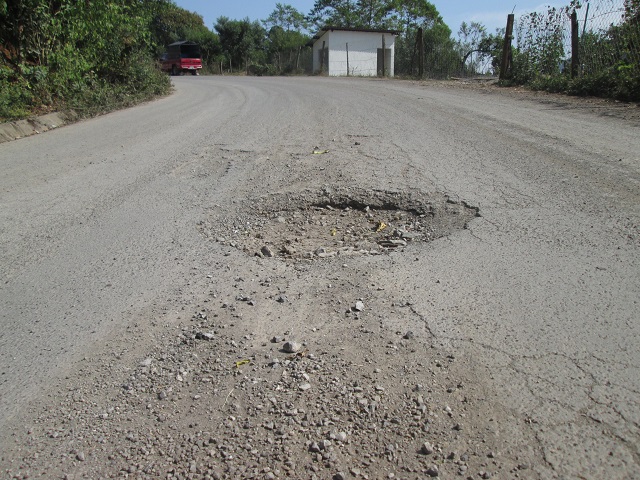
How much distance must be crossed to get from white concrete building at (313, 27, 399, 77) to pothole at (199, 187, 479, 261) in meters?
30.8

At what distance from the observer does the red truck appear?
36625 millimetres

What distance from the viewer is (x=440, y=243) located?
4.03 meters

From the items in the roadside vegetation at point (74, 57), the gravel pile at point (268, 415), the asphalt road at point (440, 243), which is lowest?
the gravel pile at point (268, 415)

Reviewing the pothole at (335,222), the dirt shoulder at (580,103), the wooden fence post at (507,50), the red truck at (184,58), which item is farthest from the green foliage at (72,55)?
the red truck at (184,58)

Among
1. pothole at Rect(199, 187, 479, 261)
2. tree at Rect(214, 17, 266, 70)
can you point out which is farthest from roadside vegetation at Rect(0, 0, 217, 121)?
tree at Rect(214, 17, 266, 70)

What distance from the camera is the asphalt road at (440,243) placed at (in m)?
2.46

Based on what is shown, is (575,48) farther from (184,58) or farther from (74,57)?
(184,58)

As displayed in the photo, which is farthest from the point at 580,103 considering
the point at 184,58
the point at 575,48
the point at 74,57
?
the point at 184,58

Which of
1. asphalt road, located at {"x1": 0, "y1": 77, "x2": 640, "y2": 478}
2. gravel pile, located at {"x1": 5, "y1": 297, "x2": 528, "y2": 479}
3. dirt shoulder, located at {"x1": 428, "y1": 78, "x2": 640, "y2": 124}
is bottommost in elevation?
gravel pile, located at {"x1": 5, "y1": 297, "x2": 528, "y2": 479}

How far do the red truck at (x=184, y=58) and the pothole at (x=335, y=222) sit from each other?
3483cm

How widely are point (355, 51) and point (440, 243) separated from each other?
3384 cm

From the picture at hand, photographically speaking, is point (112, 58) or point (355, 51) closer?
point (112, 58)

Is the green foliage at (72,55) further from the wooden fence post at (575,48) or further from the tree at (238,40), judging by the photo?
the tree at (238,40)

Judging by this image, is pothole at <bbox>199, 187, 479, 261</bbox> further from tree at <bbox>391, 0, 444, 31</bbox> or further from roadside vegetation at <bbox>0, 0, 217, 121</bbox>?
tree at <bbox>391, 0, 444, 31</bbox>
